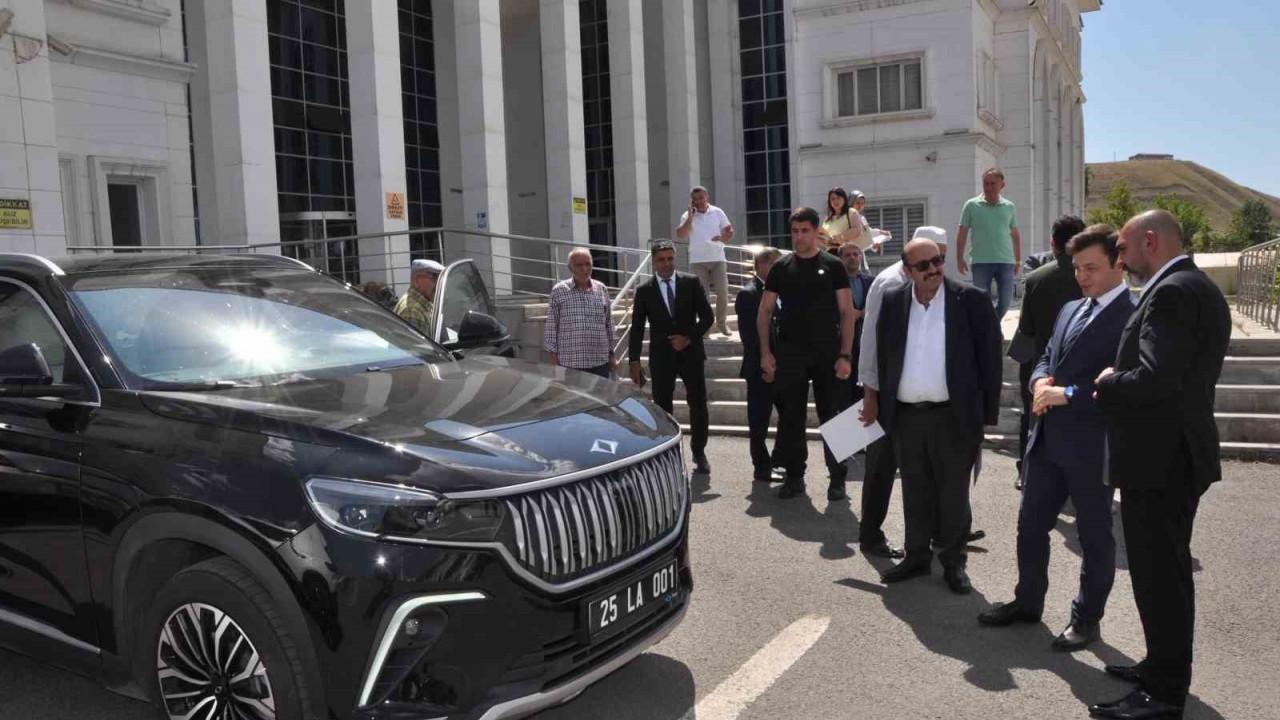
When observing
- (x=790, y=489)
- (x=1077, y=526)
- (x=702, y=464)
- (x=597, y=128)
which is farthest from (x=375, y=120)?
(x=597, y=128)

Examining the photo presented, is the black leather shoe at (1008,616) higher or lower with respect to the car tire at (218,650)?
lower

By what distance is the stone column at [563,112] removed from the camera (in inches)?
816

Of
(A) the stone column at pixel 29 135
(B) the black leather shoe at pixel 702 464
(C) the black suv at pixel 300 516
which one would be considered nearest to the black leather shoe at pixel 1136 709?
(C) the black suv at pixel 300 516

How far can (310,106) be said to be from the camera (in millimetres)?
23422

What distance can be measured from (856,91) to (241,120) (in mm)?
14987

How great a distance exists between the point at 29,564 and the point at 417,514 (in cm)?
176

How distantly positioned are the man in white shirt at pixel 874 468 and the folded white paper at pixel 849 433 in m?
Answer: 0.13

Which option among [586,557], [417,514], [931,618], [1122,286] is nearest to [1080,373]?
[1122,286]

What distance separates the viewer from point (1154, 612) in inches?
152

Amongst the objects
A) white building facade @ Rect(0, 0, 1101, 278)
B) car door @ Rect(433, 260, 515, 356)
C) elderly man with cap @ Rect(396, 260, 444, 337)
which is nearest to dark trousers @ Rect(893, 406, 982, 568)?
car door @ Rect(433, 260, 515, 356)

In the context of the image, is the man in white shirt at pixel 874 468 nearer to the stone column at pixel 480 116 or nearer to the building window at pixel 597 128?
the stone column at pixel 480 116

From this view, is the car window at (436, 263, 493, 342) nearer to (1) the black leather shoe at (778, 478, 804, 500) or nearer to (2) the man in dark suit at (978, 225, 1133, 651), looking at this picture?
(1) the black leather shoe at (778, 478, 804, 500)

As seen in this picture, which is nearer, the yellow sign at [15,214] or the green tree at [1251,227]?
the yellow sign at [15,214]

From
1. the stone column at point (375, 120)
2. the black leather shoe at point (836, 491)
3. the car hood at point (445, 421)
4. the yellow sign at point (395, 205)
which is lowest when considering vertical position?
the black leather shoe at point (836, 491)
